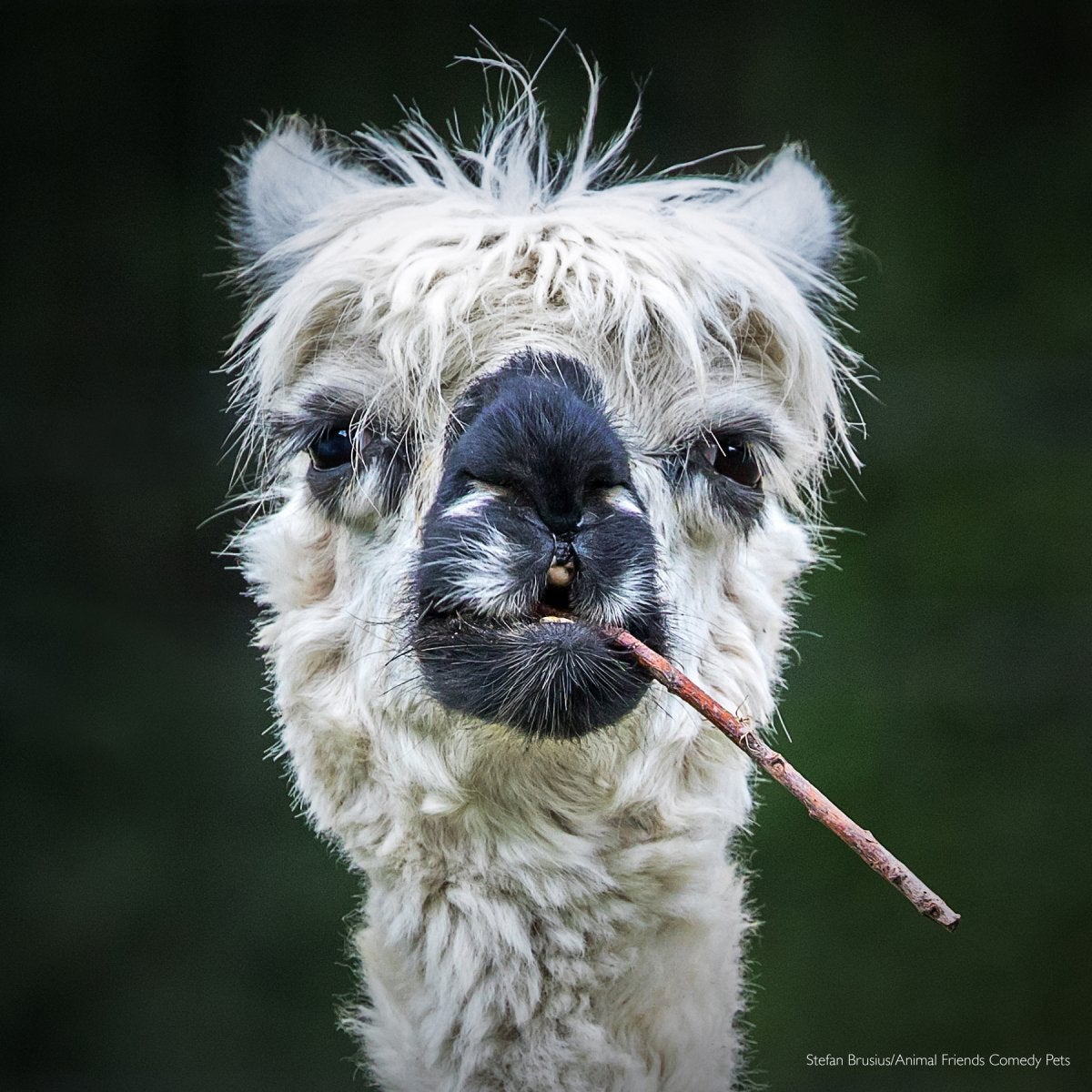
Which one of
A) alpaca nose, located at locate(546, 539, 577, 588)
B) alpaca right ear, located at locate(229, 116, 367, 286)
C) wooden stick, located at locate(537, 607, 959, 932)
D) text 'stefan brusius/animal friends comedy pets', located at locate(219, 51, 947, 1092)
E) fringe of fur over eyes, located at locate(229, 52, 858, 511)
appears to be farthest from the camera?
alpaca right ear, located at locate(229, 116, 367, 286)

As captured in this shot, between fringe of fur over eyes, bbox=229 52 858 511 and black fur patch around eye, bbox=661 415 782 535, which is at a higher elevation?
fringe of fur over eyes, bbox=229 52 858 511

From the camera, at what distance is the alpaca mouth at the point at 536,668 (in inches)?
55.7

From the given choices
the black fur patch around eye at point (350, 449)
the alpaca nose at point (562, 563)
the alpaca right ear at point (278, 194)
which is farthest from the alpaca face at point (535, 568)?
the alpaca right ear at point (278, 194)

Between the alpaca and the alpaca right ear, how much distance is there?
0.37 ft

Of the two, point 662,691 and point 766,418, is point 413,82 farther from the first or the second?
point 662,691

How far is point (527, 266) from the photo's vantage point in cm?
166

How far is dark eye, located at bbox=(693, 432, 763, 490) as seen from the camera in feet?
5.62

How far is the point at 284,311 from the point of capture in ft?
5.74

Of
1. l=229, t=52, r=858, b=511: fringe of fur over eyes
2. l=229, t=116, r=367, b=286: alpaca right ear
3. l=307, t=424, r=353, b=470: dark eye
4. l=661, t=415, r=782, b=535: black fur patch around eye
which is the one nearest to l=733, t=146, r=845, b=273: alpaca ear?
l=229, t=52, r=858, b=511: fringe of fur over eyes

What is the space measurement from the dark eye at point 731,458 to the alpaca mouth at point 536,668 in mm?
320

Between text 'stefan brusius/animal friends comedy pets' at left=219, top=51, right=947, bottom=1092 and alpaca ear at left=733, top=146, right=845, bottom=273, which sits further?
alpaca ear at left=733, top=146, right=845, bottom=273

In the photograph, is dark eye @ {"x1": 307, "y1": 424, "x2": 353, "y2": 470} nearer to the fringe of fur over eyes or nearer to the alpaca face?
the fringe of fur over eyes

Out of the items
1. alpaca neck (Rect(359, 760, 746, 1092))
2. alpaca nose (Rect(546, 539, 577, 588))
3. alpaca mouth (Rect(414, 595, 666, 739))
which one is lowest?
alpaca neck (Rect(359, 760, 746, 1092))

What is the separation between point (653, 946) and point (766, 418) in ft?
2.38
